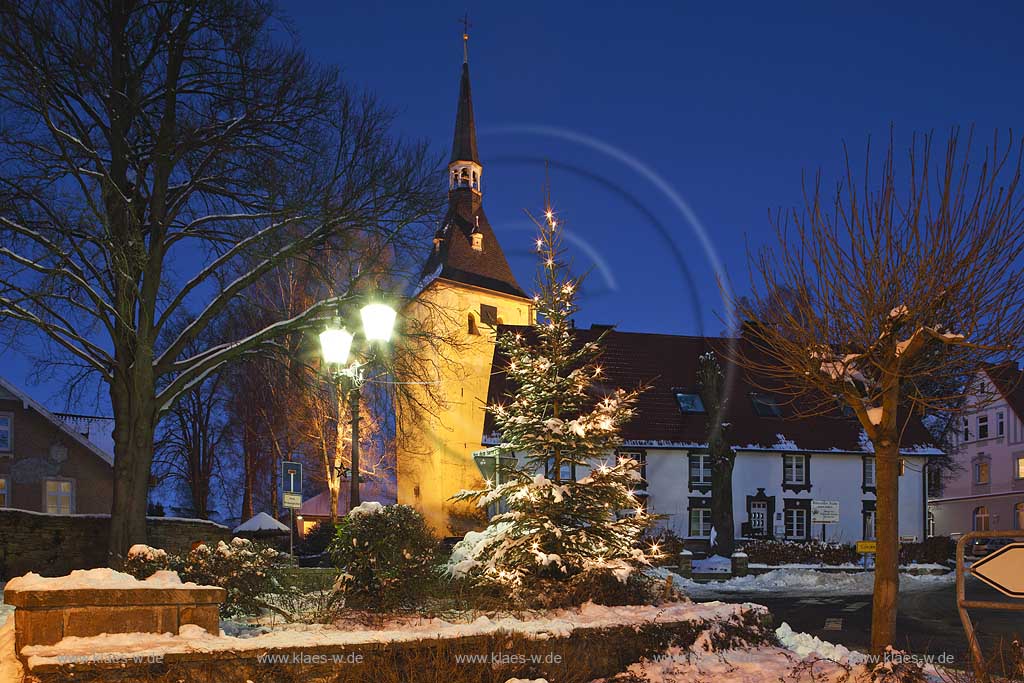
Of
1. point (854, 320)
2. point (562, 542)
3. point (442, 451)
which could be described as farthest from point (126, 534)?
point (442, 451)

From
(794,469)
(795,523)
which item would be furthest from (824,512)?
(794,469)

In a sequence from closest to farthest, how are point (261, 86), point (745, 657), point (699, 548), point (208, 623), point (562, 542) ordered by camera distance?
point (208, 623), point (745, 657), point (562, 542), point (261, 86), point (699, 548)

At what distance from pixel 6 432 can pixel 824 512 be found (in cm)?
3119

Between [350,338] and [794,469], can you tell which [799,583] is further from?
[350,338]

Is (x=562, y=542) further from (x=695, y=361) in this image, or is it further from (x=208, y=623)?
(x=695, y=361)

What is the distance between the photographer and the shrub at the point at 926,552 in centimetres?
3366

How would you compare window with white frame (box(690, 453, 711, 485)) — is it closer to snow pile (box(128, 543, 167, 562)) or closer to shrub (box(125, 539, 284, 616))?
shrub (box(125, 539, 284, 616))

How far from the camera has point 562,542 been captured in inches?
550

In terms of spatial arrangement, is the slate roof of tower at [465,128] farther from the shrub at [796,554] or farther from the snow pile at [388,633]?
the snow pile at [388,633]

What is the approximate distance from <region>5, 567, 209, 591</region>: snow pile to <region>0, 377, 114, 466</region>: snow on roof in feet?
76.4

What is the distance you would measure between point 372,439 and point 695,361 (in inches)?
629

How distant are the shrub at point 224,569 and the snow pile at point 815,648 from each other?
7262 millimetres

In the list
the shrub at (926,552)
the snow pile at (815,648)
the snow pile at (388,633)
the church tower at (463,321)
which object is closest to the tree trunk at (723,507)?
the shrub at (926,552)

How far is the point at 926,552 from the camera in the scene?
111 ft
